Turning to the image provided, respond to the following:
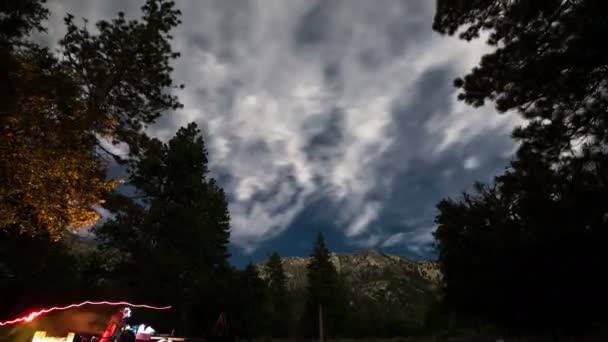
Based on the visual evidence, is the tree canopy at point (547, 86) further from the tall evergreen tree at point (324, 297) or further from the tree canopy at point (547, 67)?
the tall evergreen tree at point (324, 297)

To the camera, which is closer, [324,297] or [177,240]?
[177,240]

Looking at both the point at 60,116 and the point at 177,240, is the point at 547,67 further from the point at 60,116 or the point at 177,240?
the point at 177,240

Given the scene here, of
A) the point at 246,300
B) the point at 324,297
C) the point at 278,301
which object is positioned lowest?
the point at 246,300

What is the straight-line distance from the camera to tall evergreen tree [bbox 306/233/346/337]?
178ft

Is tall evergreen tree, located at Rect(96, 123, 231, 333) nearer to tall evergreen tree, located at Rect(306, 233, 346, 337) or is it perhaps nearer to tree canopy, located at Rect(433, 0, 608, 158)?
tree canopy, located at Rect(433, 0, 608, 158)

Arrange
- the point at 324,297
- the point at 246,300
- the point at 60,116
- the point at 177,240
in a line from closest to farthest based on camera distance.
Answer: the point at 60,116 < the point at 177,240 < the point at 246,300 < the point at 324,297

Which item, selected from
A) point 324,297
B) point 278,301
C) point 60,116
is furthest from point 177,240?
point 278,301

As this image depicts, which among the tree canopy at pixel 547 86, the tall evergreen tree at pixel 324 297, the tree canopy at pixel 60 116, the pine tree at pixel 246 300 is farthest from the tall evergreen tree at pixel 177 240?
the tall evergreen tree at pixel 324 297

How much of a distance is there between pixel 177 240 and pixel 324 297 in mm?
34737

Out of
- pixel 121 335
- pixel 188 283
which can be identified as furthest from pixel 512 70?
pixel 188 283

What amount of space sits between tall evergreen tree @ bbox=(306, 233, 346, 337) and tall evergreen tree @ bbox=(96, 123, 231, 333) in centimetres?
2674

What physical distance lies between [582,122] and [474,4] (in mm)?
3572

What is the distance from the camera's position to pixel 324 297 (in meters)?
55.7

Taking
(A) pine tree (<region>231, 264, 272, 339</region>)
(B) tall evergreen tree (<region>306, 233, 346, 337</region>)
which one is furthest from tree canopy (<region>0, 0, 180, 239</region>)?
(B) tall evergreen tree (<region>306, 233, 346, 337</region>)
